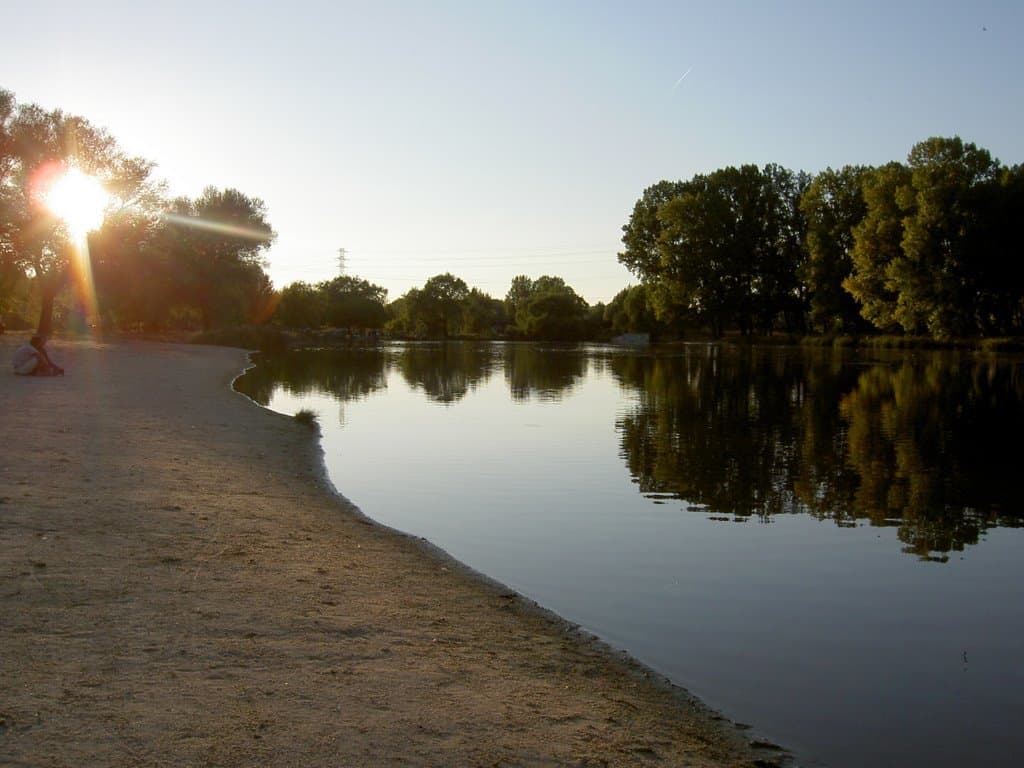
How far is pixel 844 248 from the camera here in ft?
297

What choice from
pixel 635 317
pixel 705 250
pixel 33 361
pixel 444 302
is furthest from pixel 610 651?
pixel 444 302

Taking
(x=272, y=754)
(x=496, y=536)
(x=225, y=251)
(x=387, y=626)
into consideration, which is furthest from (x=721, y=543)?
(x=225, y=251)

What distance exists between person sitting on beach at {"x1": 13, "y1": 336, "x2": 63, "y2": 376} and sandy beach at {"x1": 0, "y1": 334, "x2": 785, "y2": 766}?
19489 millimetres

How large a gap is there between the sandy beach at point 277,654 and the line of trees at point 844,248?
71.6 meters

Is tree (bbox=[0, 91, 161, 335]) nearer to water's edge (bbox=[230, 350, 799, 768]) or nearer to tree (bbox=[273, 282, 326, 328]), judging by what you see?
water's edge (bbox=[230, 350, 799, 768])

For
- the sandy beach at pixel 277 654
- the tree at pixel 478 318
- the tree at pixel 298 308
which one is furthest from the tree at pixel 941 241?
the tree at pixel 478 318

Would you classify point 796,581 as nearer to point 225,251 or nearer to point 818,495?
point 818,495

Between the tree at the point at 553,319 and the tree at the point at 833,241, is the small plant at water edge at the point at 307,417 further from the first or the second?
the tree at the point at 553,319

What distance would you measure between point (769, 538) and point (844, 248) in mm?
86143

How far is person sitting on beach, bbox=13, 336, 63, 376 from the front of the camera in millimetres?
28938

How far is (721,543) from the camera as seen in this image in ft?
38.0

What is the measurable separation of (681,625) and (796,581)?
7.79 feet

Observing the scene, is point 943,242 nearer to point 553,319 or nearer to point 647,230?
point 647,230

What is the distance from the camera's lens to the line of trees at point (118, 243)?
4975 centimetres
